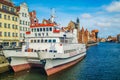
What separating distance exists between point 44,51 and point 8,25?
24069 millimetres

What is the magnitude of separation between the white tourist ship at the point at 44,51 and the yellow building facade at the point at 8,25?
1605cm

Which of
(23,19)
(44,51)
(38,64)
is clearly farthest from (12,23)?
(44,51)

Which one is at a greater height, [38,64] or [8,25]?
[8,25]

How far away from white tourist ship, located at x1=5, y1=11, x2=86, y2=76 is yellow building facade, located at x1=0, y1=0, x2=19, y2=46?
16.1 metres

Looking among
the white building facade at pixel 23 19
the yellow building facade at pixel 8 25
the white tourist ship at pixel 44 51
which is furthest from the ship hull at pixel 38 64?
the white building facade at pixel 23 19

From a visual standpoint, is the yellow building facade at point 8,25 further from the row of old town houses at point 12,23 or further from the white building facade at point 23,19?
the white building facade at point 23,19

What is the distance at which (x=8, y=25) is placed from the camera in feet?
180

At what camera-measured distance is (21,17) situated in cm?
6197

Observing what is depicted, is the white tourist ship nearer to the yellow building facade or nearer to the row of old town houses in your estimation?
the row of old town houses

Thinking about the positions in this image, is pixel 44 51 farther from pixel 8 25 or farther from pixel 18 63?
pixel 8 25

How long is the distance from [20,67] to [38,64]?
366 centimetres

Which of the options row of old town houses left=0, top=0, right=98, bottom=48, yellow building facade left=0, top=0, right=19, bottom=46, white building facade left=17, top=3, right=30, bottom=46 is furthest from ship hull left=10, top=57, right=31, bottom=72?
white building facade left=17, top=3, right=30, bottom=46

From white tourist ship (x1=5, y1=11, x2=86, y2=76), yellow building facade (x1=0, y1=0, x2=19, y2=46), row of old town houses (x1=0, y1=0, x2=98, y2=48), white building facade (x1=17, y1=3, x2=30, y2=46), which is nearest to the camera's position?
white tourist ship (x1=5, y1=11, x2=86, y2=76)

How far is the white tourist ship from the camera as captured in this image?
32.0 meters
